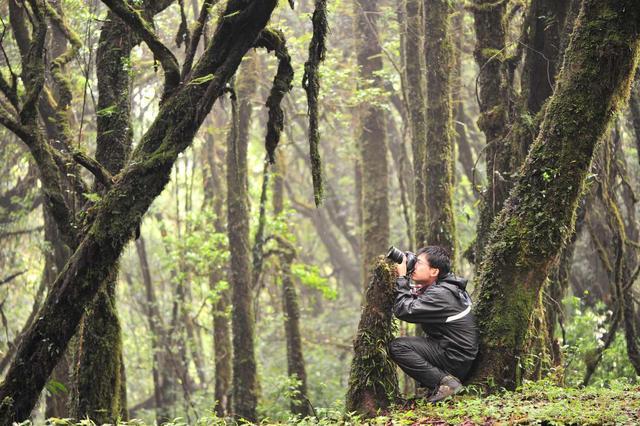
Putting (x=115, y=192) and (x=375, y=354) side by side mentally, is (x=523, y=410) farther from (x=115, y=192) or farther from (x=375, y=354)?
(x=115, y=192)

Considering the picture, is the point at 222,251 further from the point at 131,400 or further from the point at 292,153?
the point at 131,400

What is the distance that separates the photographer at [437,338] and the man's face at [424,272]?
0.48 feet

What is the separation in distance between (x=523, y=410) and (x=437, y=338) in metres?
1.77

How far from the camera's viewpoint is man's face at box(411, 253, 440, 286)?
23.1 ft

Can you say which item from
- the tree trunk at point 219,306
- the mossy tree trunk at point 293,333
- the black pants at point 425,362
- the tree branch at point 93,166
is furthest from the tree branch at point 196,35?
the tree trunk at point 219,306

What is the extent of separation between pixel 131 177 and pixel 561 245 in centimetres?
421

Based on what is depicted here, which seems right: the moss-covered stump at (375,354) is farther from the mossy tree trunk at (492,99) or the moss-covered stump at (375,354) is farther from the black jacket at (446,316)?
the mossy tree trunk at (492,99)

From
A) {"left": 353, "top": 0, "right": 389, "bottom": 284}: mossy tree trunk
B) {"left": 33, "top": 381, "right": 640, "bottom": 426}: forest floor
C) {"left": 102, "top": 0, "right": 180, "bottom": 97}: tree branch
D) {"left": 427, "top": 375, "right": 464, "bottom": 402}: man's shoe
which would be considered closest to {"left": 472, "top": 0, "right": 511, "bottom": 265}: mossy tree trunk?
{"left": 427, "top": 375, "right": 464, "bottom": 402}: man's shoe

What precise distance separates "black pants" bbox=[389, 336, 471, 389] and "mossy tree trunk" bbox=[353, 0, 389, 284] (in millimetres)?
8370

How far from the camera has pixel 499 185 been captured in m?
9.60

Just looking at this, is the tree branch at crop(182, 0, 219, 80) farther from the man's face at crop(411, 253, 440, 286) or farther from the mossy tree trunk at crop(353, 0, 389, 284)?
the mossy tree trunk at crop(353, 0, 389, 284)

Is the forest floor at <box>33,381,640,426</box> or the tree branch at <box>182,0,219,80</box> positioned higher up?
the tree branch at <box>182,0,219,80</box>

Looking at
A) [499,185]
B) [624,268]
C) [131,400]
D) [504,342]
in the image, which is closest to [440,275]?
[504,342]

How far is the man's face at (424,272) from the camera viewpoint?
705 cm
